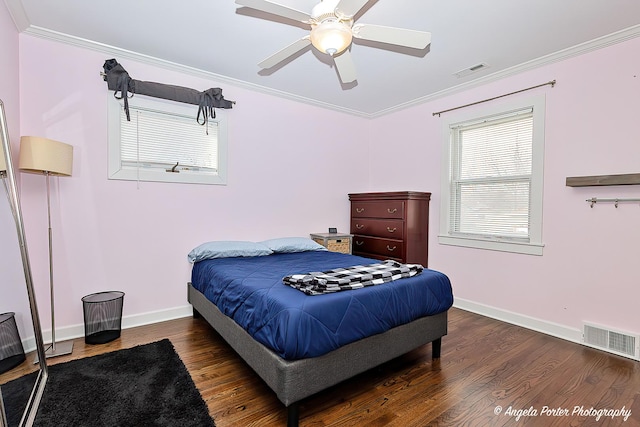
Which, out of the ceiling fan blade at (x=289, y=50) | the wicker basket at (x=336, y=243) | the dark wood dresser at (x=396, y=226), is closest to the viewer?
the ceiling fan blade at (x=289, y=50)

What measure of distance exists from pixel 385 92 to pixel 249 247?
2482mm

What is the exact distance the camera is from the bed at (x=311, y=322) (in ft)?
5.24

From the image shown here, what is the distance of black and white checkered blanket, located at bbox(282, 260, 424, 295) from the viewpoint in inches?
73.1

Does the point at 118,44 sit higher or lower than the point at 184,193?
higher

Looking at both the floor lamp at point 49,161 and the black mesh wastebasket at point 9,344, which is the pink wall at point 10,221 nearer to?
the black mesh wastebasket at point 9,344

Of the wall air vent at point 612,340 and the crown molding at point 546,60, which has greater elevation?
the crown molding at point 546,60

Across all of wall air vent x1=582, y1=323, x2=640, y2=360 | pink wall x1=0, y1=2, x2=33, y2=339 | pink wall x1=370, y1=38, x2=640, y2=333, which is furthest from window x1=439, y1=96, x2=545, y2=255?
pink wall x1=0, y1=2, x2=33, y2=339

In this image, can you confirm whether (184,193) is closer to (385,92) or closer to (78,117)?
(78,117)

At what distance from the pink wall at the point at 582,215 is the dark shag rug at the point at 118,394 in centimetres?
302

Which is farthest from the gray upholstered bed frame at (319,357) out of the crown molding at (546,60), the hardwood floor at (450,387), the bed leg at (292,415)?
the crown molding at (546,60)

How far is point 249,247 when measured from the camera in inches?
124

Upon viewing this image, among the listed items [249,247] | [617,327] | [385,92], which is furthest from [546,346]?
[385,92]

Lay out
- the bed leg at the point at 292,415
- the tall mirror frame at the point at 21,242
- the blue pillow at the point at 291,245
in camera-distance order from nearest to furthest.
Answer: the bed leg at the point at 292,415, the tall mirror frame at the point at 21,242, the blue pillow at the point at 291,245

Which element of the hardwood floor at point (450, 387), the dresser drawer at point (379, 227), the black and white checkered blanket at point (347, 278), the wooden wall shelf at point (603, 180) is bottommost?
the hardwood floor at point (450, 387)
